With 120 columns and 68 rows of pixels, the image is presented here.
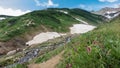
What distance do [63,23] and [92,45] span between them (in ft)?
506

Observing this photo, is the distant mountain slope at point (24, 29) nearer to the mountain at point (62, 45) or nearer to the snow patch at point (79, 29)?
the mountain at point (62, 45)

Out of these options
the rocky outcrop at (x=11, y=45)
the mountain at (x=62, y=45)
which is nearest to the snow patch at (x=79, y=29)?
the mountain at (x=62, y=45)

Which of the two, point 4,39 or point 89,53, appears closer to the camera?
point 89,53


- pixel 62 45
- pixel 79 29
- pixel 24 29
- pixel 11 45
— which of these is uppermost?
pixel 62 45

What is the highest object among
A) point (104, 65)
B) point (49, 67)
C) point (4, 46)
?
point (104, 65)

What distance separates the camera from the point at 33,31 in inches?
5281

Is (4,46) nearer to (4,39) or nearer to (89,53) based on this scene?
(4,39)

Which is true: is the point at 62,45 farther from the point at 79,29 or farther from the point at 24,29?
the point at 79,29

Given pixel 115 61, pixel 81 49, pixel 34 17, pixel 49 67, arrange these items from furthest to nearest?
1. pixel 34 17
2. pixel 49 67
3. pixel 81 49
4. pixel 115 61

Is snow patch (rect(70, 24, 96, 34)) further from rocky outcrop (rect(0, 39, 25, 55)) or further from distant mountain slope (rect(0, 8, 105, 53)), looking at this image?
rocky outcrop (rect(0, 39, 25, 55))

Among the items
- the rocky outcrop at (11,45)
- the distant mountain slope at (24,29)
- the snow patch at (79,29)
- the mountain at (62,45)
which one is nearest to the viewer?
the mountain at (62,45)

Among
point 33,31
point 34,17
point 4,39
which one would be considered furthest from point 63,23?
point 4,39

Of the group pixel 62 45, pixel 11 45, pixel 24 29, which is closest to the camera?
pixel 62 45

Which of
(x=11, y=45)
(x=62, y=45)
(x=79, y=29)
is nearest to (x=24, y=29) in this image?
(x=11, y=45)
